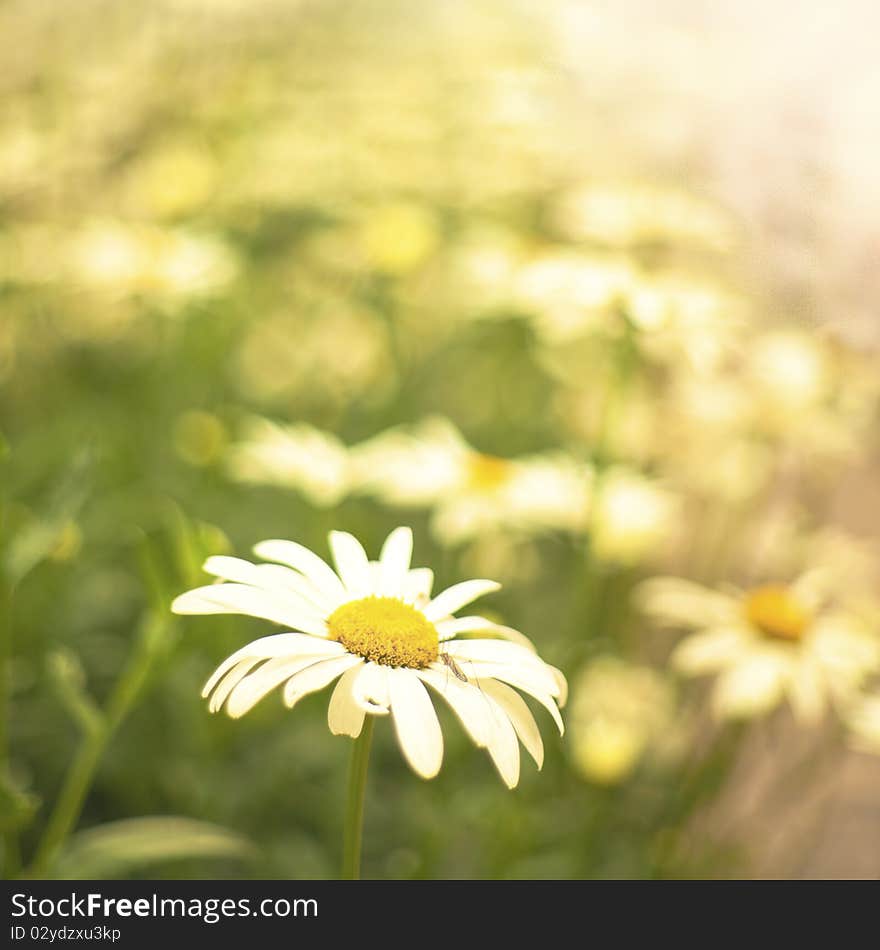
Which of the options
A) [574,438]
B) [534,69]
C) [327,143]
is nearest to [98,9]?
[327,143]

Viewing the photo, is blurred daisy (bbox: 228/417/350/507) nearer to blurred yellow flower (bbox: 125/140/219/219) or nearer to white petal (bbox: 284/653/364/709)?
white petal (bbox: 284/653/364/709)

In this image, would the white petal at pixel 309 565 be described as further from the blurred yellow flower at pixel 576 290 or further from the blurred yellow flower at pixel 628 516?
the blurred yellow flower at pixel 628 516

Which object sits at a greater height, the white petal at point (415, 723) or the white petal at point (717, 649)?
the white petal at point (717, 649)

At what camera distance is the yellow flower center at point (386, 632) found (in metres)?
0.60

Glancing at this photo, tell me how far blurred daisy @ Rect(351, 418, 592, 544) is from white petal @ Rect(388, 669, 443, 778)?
2.67ft

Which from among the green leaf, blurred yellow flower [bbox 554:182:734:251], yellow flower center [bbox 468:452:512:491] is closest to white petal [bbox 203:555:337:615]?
the green leaf

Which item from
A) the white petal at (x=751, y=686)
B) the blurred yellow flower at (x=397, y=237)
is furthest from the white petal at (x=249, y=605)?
the blurred yellow flower at (x=397, y=237)

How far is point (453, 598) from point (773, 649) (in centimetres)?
59

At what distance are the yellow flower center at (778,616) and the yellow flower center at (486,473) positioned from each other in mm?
473

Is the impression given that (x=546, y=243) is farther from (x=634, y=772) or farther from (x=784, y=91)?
(x=634, y=772)

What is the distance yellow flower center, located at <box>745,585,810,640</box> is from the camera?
1.13 metres

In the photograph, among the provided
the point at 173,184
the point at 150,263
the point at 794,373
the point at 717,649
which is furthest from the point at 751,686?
the point at 173,184

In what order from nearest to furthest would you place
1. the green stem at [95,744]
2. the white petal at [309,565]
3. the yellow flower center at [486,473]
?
1. the white petal at [309,565]
2. the green stem at [95,744]
3. the yellow flower center at [486,473]

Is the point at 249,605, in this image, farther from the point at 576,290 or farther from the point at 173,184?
the point at 173,184
